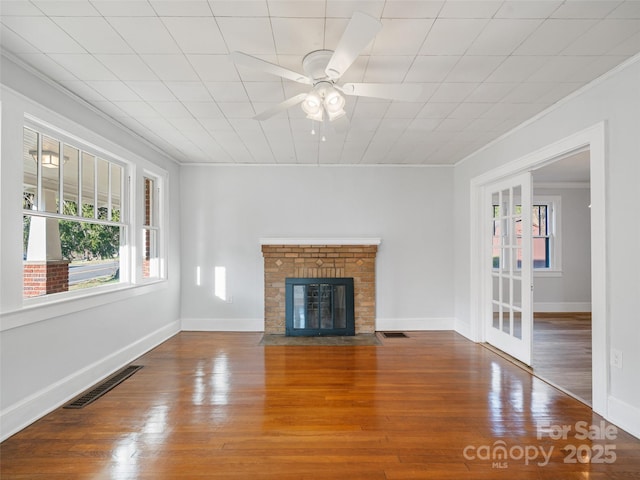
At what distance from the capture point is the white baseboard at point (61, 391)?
2320 mm

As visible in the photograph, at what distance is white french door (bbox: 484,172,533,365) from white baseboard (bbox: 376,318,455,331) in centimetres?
77

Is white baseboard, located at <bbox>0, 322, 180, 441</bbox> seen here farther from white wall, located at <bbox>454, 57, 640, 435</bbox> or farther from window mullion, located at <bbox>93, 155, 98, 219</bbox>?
white wall, located at <bbox>454, 57, 640, 435</bbox>

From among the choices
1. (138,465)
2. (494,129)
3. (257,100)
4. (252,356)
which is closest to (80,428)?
(138,465)

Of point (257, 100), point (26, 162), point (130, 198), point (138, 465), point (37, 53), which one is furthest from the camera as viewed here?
point (130, 198)

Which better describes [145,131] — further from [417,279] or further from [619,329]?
[619,329]

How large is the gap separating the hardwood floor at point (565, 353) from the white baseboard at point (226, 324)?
3572mm

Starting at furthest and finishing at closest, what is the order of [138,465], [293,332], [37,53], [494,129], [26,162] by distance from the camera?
[293,332] → [494,129] → [26,162] → [37,53] → [138,465]

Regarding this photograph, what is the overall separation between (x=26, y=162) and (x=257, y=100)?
5.94 ft

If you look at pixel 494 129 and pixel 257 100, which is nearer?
pixel 257 100

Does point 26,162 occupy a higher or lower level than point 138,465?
higher

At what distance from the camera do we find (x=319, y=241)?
511 cm

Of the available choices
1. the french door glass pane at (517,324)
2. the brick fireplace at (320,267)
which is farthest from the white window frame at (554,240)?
the brick fireplace at (320,267)

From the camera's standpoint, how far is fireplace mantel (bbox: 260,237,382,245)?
505 cm

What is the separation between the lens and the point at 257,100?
2955mm
